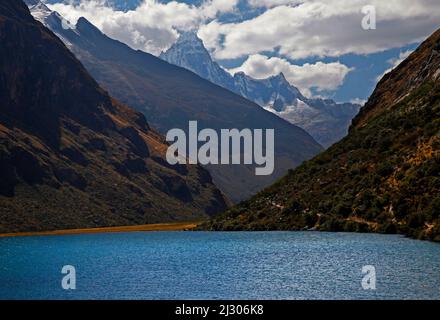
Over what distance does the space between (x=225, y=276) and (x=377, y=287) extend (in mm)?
20846

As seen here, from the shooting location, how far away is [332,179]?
174750 mm

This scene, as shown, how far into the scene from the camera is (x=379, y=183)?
149500 mm

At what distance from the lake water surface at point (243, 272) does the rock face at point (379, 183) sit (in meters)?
15.4

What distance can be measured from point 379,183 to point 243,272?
78.8 m

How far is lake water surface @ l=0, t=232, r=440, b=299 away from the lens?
63906mm

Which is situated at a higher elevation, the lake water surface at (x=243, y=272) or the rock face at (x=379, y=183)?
the rock face at (x=379, y=183)

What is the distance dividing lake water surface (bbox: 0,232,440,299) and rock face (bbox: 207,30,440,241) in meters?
15.4

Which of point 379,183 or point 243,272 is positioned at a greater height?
point 379,183

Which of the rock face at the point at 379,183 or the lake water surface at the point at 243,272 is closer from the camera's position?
the lake water surface at the point at 243,272

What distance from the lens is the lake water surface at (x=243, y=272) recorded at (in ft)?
210

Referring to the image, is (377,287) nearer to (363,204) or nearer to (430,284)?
(430,284)

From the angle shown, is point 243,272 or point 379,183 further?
point 379,183

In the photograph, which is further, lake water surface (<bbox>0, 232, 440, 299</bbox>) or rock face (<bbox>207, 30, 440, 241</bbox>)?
rock face (<bbox>207, 30, 440, 241</bbox>)
